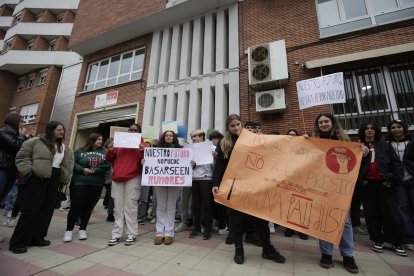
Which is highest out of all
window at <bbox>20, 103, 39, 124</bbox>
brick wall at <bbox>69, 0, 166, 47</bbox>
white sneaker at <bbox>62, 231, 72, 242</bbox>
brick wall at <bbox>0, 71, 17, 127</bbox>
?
brick wall at <bbox>69, 0, 166, 47</bbox>

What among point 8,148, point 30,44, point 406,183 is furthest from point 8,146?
point 30,44

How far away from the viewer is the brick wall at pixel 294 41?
6555 mm

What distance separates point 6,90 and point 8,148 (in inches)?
770

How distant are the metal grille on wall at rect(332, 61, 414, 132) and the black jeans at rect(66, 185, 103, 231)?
21.4ft

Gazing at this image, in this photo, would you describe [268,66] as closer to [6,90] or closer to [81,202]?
[81,202]

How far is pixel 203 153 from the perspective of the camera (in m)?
3.96

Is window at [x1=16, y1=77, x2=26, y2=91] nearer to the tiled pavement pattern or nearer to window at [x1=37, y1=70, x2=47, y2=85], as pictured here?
window at [x1=37, y1=70, x2=47, y2=85]

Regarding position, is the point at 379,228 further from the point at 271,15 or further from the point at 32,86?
the point at 32,86

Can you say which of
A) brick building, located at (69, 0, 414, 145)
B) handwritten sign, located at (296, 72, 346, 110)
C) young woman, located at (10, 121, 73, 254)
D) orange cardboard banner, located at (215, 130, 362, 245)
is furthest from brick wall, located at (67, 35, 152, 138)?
orange cardboard banner, located at (215, 130, 362, 245)

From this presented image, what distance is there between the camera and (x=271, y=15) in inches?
323

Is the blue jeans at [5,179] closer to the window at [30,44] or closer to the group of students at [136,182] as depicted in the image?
the group of students at [136,182]

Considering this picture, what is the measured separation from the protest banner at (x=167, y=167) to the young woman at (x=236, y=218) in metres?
0.74

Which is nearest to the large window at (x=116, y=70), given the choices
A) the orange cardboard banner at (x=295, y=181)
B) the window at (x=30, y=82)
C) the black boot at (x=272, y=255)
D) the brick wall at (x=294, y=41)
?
the brick wall at (x=294, y=41)

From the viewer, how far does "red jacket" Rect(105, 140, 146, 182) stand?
3646mm
